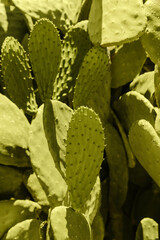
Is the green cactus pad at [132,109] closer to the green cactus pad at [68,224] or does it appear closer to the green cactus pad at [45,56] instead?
the green cactus pad at [45,56]

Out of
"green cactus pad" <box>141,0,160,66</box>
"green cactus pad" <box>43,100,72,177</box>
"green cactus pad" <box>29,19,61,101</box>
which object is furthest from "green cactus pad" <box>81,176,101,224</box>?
"green cactus pad" <box>141,0,160,66</box>

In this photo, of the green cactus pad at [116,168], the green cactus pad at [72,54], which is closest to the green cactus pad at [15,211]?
the green cactus pad at [116,168]

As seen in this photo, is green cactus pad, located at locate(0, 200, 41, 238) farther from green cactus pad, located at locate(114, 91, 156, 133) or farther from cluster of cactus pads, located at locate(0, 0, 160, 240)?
green cactus pad, located at locate(114, 91, 156, 133)

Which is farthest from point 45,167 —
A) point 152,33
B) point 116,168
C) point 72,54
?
point 152,33

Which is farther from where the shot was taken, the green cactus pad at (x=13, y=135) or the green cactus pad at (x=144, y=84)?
the green cactus pad at (x=144, y=84)

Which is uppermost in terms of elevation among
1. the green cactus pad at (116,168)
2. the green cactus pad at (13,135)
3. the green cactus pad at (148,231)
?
the green cactus pad at (13,135)

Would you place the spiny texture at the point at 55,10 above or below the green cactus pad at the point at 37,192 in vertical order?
above

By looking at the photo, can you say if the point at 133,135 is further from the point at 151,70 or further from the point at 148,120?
the point at 151,70
